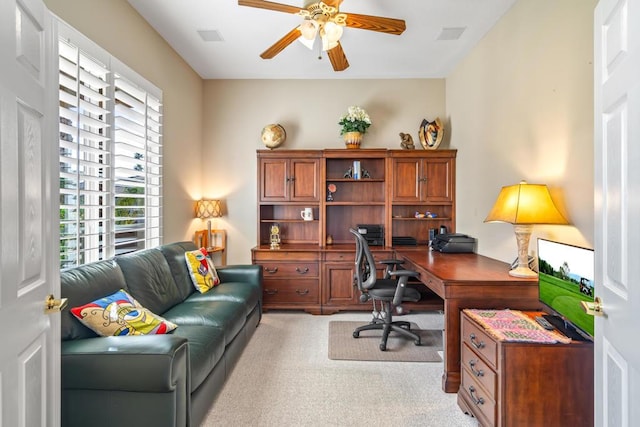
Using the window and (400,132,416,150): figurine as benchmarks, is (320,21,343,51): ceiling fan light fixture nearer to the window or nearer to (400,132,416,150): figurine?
the window

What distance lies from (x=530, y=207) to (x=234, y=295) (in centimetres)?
243

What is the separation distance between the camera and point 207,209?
4129mm

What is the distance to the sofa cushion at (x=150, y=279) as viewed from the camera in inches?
94.3

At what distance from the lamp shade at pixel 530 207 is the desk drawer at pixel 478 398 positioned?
1067 mm

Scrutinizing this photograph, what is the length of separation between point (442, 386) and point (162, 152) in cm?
324

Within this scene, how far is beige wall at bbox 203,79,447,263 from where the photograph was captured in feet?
14.4

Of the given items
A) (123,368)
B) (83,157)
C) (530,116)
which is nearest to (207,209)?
(83,157)

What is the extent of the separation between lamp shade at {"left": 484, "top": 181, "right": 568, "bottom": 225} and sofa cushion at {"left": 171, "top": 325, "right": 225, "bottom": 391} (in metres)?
2.14

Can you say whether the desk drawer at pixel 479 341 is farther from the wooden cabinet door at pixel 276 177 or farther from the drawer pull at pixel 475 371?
the wooden cabinet door at pixel 276 177

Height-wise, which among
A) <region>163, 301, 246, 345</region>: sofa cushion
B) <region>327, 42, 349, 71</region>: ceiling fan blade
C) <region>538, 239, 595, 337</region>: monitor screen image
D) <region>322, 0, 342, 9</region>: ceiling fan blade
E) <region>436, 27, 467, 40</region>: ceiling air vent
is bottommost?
<region>163, 301, 246, 345</region>: sofa cushion

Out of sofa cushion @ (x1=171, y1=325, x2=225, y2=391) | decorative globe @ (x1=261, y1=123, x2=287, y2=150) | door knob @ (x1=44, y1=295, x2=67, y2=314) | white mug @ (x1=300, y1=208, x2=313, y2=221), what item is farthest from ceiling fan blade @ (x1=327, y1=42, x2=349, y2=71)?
door knob @ (x1=44, y1=295, x2=67, y2=314)

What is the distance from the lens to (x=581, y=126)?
2.02 m

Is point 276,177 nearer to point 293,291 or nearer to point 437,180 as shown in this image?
point 293,291

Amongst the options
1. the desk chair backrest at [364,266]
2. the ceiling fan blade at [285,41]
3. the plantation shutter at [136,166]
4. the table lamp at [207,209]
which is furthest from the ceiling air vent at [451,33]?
the table lamp at [207,209]
